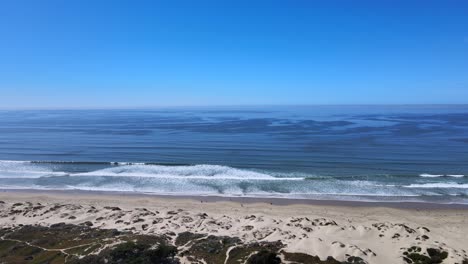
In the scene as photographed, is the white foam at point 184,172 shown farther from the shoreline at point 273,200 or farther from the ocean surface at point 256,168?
the shoreline at point 273,200

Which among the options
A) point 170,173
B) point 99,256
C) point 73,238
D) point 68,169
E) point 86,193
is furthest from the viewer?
point 68,169

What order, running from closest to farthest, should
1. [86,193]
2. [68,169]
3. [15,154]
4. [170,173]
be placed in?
[86,193] → [170,173] → [68,169] → [15,154]

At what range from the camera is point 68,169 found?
31.9 m

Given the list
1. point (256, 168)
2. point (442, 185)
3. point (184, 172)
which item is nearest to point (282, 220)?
point (256, 168)

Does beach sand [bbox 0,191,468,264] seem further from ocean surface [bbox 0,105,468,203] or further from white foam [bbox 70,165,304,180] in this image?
white foam [bbox 70,165,304,180]

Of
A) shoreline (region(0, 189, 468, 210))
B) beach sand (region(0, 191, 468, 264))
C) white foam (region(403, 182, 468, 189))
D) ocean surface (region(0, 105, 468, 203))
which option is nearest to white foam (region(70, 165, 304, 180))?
ocean surface (region(0, 105, 468, 203))

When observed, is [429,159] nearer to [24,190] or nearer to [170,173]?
[170,173]

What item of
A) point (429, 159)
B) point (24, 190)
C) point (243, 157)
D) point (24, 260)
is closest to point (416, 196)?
point (429, 159)

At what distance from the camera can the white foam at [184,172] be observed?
28.2m

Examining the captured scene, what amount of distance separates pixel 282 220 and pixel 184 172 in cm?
1503

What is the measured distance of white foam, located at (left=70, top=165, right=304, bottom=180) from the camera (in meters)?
28.2

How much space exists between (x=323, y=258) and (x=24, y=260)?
40.5 feet

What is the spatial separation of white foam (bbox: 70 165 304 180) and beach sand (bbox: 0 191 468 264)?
5.63m

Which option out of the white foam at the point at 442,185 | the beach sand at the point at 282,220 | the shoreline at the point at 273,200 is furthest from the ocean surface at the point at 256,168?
the beach sand at the point at 282,220
